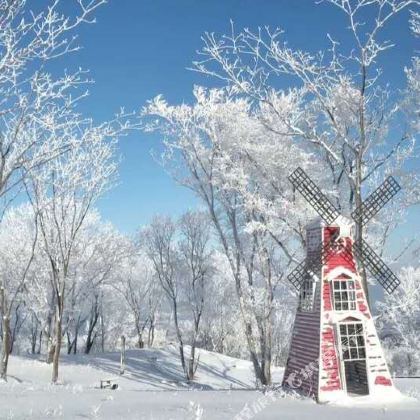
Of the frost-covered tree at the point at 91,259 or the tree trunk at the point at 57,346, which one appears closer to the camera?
the tree trunk at the point at 57,346

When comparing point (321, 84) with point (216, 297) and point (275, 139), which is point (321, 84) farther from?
point (216, 297)

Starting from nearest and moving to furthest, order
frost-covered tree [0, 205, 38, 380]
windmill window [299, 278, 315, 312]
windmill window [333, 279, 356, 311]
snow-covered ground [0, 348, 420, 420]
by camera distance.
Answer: snow-covered ground [0, 348, 420, 420]
windmill window [333, 279, 356, 311]
windmill window [299, 278, 315, 312]
frost-covered tree [0, 205, 38, 380]

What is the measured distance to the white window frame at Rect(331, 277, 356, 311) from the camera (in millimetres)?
10914

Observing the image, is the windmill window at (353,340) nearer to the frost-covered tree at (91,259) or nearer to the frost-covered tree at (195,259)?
the frost-covered tree at (195,259)

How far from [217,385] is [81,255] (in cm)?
1259

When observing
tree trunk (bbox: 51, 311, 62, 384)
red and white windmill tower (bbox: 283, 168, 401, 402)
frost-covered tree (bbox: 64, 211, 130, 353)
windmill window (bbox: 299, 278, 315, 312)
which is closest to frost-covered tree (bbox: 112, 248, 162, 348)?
frost-covered tree (bbox: 64, 211, 130, 353)

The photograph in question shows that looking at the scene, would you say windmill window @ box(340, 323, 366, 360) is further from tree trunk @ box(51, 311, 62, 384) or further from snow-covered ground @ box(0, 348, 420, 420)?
tree trunk @ box(51, 311, 62, 384)

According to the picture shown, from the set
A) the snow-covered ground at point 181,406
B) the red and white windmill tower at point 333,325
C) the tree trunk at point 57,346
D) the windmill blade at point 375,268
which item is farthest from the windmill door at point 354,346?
the tree trunk at point 57,346

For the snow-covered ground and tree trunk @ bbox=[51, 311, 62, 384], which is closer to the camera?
the snow-covered ground

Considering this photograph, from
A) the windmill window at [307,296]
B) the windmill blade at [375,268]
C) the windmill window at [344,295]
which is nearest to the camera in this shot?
the windmill window at [344,295]

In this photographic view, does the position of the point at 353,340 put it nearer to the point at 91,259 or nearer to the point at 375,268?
the point at 375,268

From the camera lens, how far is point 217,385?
1102 inches

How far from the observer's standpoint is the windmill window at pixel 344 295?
35.8ft

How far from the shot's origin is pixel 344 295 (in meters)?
11.0
